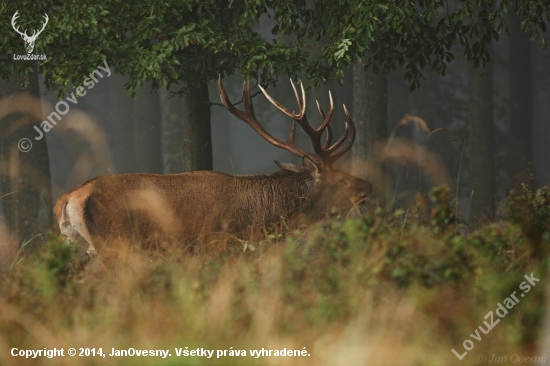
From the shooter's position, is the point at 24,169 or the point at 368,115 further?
the point at 368,115

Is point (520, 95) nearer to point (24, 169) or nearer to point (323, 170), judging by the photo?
point (323, 170)

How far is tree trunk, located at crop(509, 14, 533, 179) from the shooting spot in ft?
61.2

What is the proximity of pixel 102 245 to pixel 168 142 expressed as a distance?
37.7ft

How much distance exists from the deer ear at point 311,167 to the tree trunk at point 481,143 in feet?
26.0

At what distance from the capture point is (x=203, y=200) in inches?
290

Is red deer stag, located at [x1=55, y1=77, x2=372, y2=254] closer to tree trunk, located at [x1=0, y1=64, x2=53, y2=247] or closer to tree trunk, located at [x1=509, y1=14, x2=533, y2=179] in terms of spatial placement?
tree trunk, located at [x1=0, y1=64, x2=53, y2=247]

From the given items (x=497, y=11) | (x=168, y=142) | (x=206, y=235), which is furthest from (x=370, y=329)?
(x=168, y=142)

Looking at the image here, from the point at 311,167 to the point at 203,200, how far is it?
4.71ft

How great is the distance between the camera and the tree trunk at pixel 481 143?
615 inches

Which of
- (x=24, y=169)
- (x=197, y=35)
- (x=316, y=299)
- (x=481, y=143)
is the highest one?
(x=197, y=35)

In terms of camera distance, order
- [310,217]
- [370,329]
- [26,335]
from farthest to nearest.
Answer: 1. [310,217]
2. [26,335]
3. [370,329]

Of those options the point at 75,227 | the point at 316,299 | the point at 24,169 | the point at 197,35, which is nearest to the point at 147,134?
the point at 24,169

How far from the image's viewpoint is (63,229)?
698 cm

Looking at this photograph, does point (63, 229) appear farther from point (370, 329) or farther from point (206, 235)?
point (370, 329)
